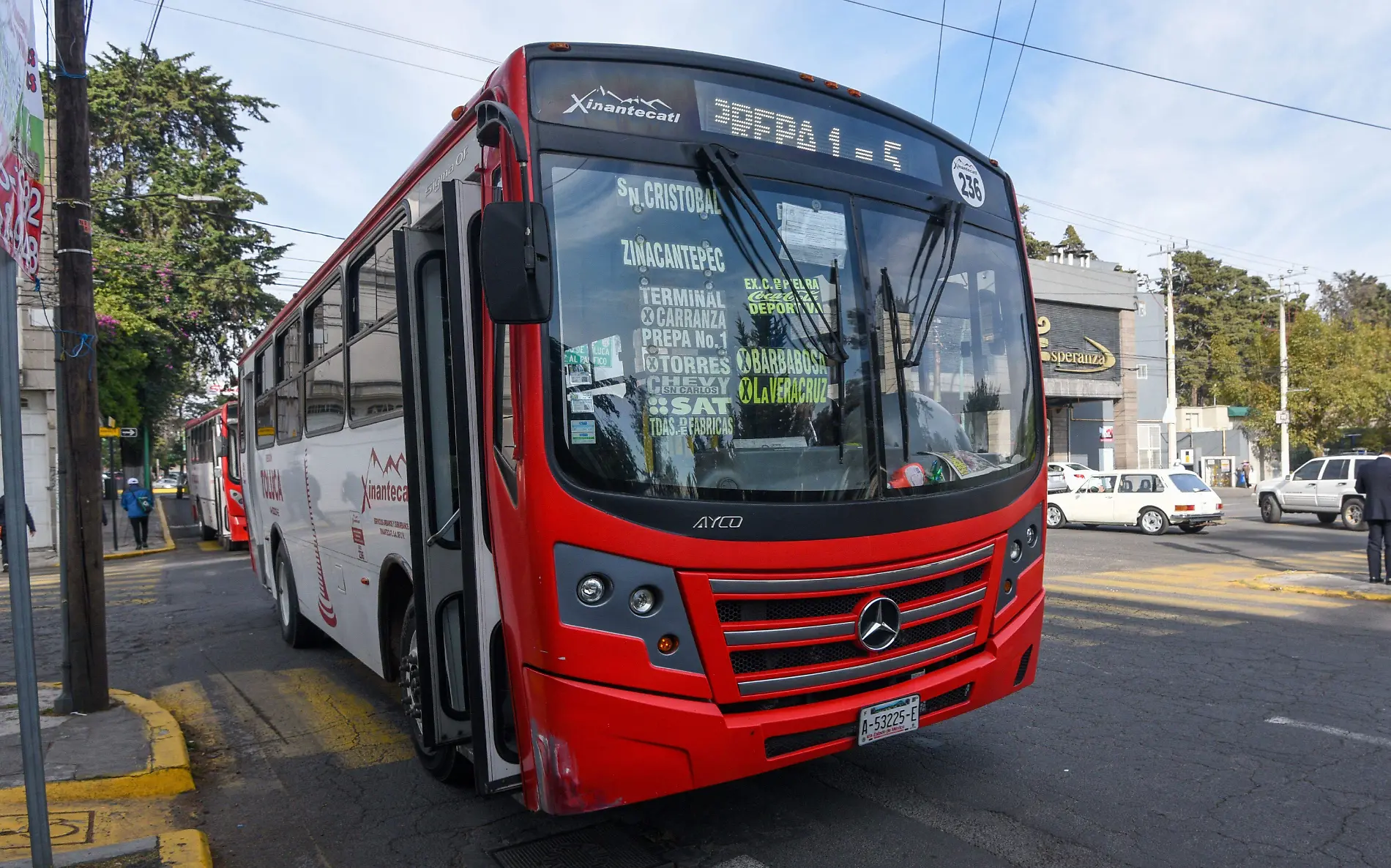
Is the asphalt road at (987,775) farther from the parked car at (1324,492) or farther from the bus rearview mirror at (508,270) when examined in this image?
the parked car at (1324,492)

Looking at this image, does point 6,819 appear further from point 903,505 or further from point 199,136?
point 199,136

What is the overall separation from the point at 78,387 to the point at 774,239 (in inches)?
209

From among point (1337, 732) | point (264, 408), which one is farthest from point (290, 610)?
point (1337, 732)

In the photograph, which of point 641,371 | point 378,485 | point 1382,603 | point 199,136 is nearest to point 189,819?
point 378,485

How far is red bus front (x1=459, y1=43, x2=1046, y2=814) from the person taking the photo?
11.5ft

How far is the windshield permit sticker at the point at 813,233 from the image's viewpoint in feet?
13.3

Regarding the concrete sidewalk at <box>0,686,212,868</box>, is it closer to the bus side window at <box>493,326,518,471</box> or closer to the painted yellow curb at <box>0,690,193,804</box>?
the painted yellow curb at <box>0,690,193,804</box>

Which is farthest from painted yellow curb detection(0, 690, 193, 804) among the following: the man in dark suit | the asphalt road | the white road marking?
the man in dark suit

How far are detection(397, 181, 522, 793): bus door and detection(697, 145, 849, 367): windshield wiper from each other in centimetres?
101

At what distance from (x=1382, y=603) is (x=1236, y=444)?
53983 millimetres

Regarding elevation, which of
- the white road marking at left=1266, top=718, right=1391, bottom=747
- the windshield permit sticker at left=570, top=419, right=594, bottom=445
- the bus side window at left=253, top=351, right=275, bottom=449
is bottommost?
the white road marking at left=1266, top=718, right=1391, bottom=747

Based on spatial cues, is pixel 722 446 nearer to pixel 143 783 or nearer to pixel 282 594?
pixel 143 783

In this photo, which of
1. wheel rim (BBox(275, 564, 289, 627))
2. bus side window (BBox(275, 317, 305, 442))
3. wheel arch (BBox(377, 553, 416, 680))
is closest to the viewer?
wheel arch (BBox(377, 553, 416, 680))

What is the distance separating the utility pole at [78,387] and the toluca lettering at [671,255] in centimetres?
481
